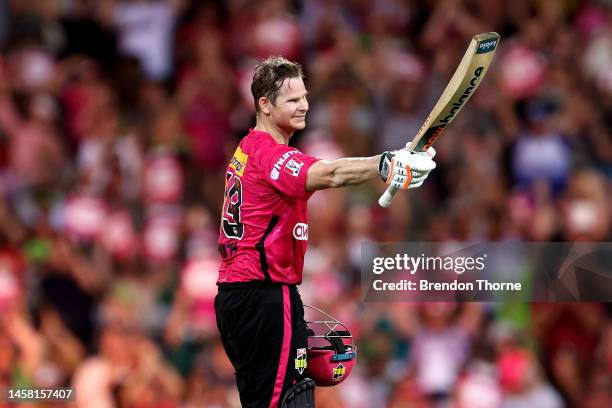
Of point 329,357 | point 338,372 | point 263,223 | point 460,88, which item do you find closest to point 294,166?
point 263,223

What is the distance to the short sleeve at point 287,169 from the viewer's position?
6.54m

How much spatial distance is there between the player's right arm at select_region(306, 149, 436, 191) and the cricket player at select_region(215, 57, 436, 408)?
0.53ft

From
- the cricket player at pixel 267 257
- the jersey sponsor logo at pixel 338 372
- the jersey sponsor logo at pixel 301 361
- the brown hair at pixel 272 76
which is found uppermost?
the brown hair at pixel 272 76

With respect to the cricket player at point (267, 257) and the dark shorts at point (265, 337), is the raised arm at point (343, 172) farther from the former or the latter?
the dark shorts at point (265, 337)

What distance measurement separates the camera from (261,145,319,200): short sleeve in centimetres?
654

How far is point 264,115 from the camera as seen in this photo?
23.0 ft

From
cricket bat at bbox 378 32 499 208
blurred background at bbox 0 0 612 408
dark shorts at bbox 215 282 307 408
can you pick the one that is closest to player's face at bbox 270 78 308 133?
cricket bat at bbox 378 32 499 208

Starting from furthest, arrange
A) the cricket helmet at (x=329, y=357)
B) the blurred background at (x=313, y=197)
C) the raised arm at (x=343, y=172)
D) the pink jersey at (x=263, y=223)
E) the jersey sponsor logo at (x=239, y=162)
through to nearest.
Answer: the blurred background at (x=313, y=197) → the cricket helmet at (x=329, y=357) → the jersey sponsor logo at (x=239, y=162) → the pink jersey at (x=263, y=223) → the raised arm at (x=343, y=172)

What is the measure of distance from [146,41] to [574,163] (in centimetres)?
509

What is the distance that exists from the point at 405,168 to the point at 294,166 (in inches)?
27.1

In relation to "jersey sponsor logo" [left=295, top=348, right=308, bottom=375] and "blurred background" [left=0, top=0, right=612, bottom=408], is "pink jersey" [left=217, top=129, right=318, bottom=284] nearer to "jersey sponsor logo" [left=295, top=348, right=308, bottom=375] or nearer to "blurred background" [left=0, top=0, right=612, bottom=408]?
"jersey sponsor logo" [left=295, top=348, right=308, bottom=375]

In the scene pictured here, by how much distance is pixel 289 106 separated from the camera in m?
6.91

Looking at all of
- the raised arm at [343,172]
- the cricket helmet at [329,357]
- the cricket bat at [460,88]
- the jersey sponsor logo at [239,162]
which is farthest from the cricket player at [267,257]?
the cricket bat at [460,88]

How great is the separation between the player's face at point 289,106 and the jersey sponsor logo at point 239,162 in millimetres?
266
